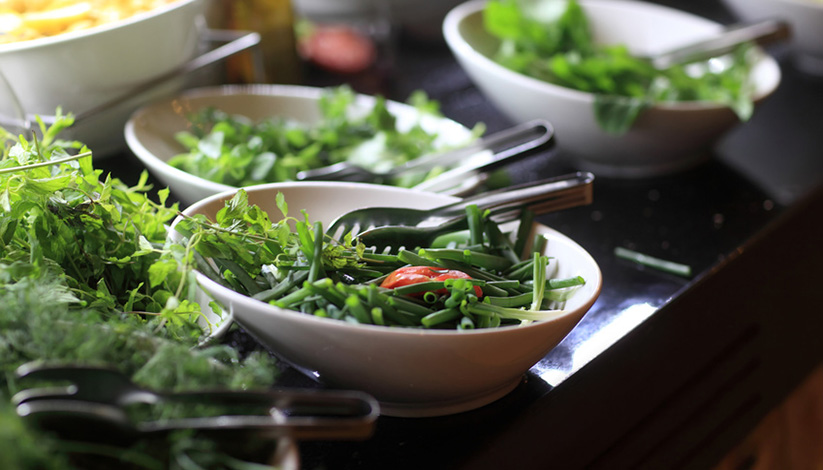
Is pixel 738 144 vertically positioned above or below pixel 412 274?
below

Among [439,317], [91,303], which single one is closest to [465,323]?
[439,317]

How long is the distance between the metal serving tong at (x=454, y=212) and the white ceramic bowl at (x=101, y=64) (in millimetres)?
386

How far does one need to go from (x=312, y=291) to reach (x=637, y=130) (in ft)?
2.01

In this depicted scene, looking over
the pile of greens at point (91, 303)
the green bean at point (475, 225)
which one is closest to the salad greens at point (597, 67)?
the green bean at point (475, 225)

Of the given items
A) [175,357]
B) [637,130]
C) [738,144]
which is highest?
[175,357]

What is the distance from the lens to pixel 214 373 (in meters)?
0.43

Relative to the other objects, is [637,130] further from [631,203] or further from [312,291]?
[312,291]

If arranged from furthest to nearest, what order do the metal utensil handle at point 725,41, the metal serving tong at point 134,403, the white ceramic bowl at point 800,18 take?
1. the white ceramic bowl at point 800,18
2. the metal utensil handle at point 725,41
3. the metal serving tong at point 134,403

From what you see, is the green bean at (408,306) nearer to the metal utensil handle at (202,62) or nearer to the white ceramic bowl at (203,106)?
the white ceramic bowl at (203,106)

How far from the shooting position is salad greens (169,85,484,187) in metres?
0.83

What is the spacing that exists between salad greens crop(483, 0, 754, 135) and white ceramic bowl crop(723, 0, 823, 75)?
29 cm

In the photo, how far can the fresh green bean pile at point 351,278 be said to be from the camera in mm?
527

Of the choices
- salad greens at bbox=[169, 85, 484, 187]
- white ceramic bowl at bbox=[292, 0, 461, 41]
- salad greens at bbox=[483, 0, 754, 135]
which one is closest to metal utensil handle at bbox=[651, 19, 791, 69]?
salad greens at bbox=[483, 0, 754, 135]

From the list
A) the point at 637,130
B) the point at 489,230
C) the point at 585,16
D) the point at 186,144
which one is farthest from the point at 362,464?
the point at 585,16
